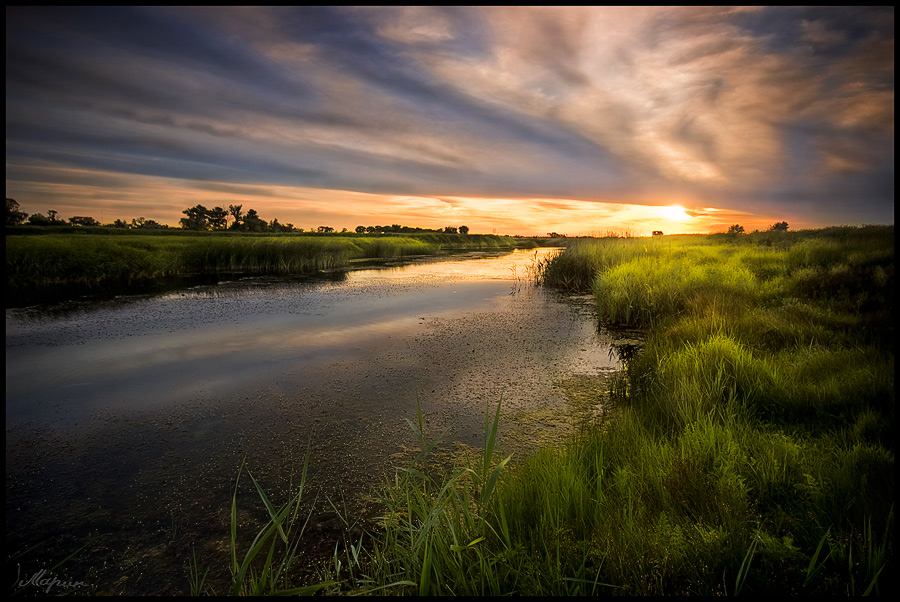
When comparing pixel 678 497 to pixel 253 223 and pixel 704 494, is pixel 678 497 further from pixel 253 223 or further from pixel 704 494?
pixel 253 223

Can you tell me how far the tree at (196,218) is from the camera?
2562 inches

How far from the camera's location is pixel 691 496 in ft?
6.94

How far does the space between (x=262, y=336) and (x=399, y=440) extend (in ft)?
16.6

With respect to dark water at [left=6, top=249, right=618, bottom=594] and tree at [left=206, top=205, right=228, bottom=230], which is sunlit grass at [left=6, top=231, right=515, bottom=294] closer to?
dark water at [left=6, top=249, right=618, bottom=594]

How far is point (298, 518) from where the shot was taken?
2.72 m

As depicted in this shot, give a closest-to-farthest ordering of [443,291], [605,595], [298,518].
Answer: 1. [605,595]
2. [298,518]
3. [443,291]

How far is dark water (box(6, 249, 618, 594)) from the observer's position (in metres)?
2.60

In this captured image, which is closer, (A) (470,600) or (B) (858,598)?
(B) (858,598)

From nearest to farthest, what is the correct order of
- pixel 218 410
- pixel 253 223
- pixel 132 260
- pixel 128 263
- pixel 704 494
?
pixel 704 494
pixel 218 410
pixel 128 263
pixel 132 260
pixel 253 223

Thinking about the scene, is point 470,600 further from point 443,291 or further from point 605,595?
point 443,291

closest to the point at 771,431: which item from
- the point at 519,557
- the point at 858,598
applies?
the point at 858,598

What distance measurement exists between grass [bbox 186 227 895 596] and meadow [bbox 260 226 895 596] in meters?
0.01

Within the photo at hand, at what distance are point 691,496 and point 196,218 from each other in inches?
3147

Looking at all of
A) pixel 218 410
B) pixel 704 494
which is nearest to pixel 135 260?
pixel 218 410
